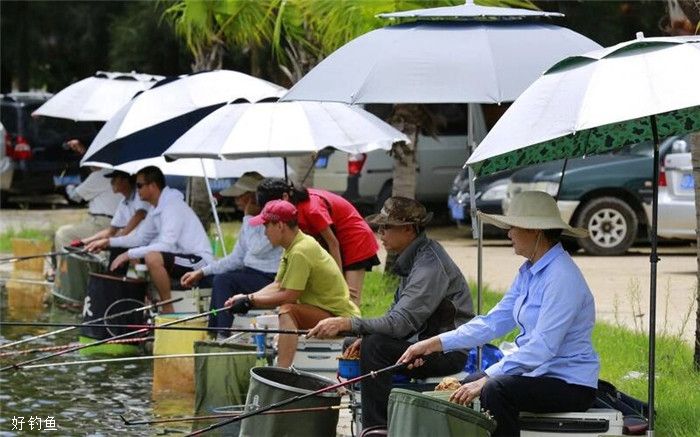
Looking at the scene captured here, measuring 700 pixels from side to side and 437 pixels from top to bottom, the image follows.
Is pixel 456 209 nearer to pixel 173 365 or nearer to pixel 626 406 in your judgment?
pixel 173 365

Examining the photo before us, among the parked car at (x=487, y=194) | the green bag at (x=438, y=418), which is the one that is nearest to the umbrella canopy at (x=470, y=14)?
the green bag at (x=438, y=418)

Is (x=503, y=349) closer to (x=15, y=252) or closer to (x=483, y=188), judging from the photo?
(x=15, y=252)

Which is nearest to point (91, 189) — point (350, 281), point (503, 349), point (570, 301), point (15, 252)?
point (15, 252)

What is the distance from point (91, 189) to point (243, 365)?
6166 millimetres

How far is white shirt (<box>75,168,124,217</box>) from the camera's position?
1545 centimetres

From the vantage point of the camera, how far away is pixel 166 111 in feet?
42.6

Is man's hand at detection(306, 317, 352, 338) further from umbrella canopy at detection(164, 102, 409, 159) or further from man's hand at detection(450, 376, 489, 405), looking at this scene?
umbrella canopy at detection(164, 102, 409, 159)

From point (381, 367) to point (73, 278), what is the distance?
7.39 meters

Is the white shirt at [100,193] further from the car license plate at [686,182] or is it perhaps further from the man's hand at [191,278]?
the car license plate at [686,182]

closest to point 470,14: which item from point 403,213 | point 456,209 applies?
point 403,213

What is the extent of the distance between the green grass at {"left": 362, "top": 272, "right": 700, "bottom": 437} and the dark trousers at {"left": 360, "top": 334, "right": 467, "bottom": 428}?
3.76 ft

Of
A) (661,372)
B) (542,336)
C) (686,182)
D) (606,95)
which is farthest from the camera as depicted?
(686,182)

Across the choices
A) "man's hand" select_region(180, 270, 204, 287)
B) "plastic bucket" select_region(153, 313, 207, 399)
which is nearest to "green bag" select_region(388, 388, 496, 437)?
"plastic bucket" select_region(153, 313, 207, 399)

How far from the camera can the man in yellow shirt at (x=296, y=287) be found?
9609 millimetres
